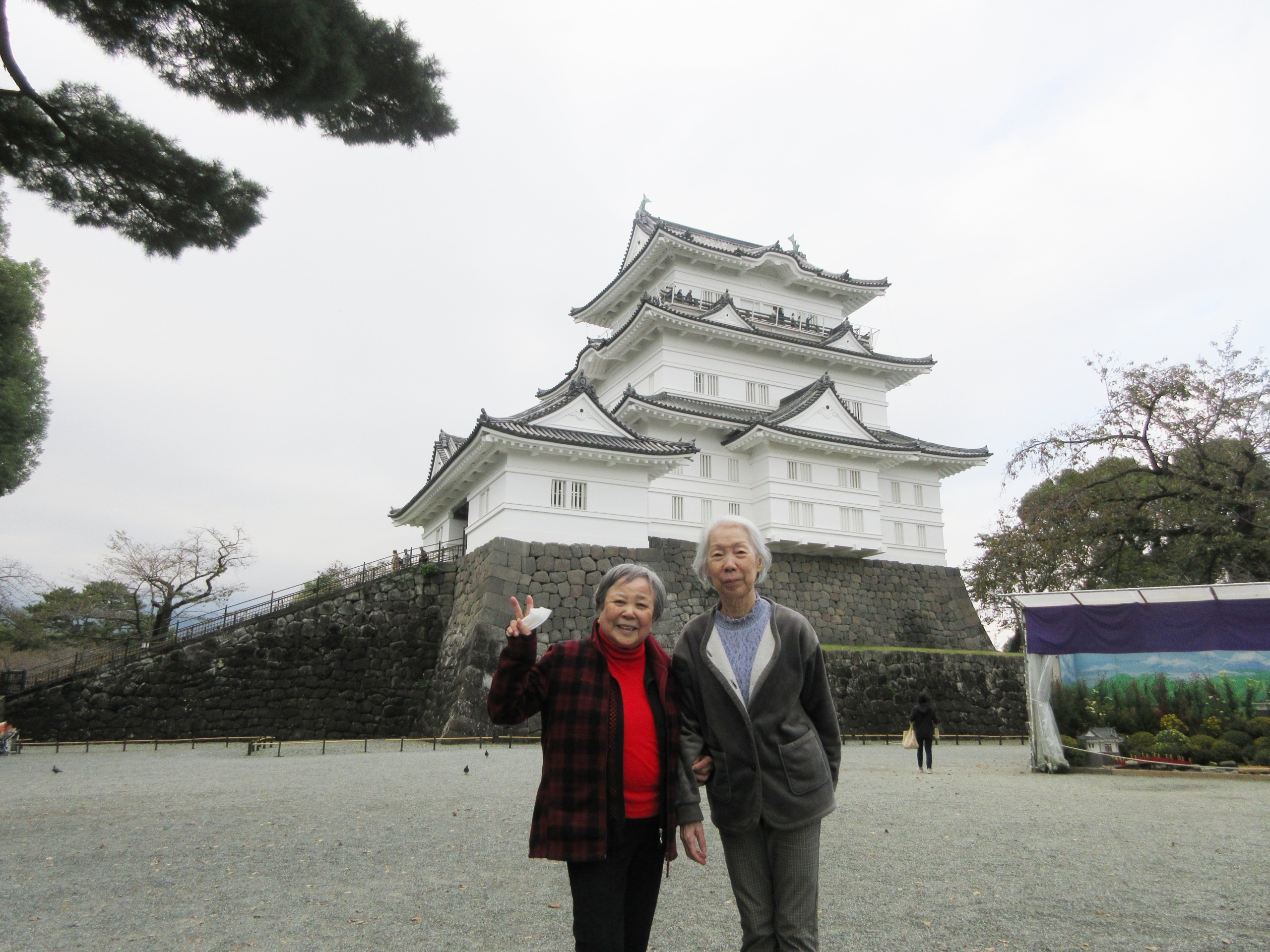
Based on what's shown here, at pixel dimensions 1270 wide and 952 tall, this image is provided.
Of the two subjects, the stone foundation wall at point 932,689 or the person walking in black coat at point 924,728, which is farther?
the stone foundation wall at point 932,689

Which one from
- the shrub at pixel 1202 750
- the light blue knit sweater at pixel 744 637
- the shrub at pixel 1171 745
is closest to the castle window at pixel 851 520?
the shrub at pixel 1171 745

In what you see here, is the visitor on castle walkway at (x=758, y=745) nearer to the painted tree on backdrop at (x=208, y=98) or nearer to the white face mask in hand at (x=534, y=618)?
the white face mask in hand at (x=534, y=618)

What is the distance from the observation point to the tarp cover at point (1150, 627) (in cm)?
1188

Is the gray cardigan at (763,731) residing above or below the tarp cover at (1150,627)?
below

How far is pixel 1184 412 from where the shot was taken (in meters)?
16.7

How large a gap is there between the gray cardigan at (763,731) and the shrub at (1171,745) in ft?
39.8

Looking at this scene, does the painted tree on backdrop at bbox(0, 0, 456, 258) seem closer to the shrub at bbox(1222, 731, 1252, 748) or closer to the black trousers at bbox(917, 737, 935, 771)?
the black trousers at bbox(917, 737, 935, 771)

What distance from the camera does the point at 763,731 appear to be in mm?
2865

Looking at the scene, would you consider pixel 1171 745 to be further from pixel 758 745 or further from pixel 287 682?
pixel 287 682

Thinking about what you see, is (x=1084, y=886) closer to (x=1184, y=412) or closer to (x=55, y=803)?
(x=55, y=803)

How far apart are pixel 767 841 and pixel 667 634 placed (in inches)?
702

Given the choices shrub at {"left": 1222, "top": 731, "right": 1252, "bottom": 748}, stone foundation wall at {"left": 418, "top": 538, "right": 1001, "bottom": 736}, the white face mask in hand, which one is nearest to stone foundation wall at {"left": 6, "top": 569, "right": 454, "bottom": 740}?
stone foundation wall at {"left": 418, "top": 538, "right": 1001, "bottom": 736}

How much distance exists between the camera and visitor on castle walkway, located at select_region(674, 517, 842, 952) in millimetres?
2758

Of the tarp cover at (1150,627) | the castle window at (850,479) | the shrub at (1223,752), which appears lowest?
the shrub at (1223,752)
